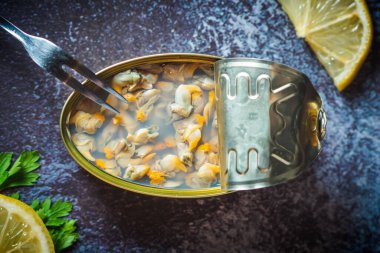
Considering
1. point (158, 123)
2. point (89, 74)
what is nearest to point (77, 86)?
point (89, 74)

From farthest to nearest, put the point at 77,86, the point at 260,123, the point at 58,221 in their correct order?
the point at 58,221
the point at 77,86
the point at 260,123

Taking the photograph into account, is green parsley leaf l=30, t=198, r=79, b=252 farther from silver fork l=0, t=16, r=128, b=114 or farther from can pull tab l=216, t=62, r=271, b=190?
can pull tab l=216, t=62, r=271, b=190

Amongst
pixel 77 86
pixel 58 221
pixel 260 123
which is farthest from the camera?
pixel 58 221

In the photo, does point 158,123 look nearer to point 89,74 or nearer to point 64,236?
point 89,74

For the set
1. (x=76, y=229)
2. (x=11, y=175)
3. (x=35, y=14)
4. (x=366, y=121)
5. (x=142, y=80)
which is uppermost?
(x=35, y=14)

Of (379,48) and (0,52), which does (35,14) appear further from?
(379,48)

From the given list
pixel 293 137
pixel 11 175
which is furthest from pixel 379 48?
pixel 11 175
